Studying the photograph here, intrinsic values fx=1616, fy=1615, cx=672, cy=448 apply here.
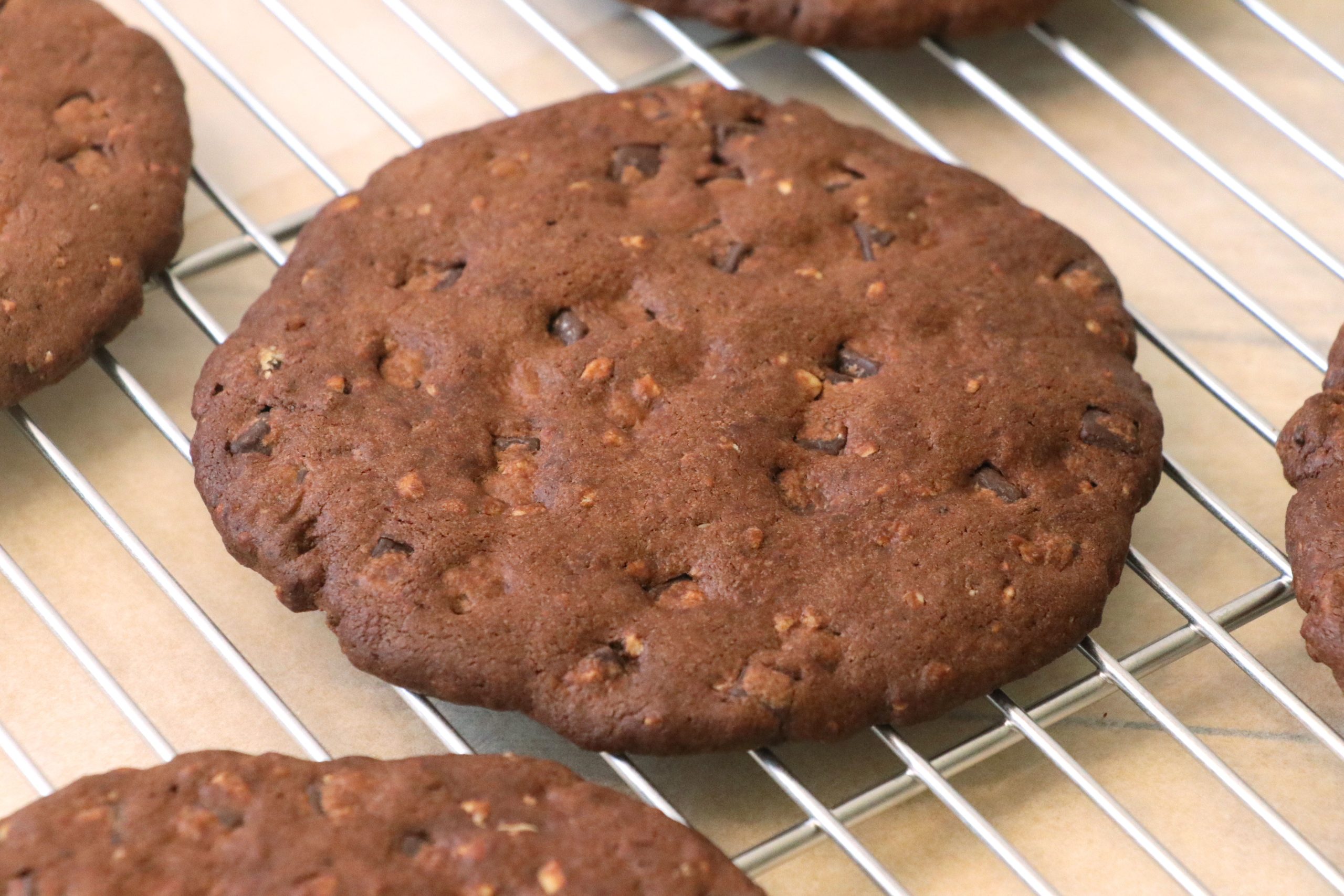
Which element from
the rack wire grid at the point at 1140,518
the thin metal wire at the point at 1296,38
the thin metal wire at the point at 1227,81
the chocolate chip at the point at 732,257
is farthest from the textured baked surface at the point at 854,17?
the chocolate chip at the point at 732,257

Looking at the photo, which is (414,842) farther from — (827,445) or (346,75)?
(346,75)

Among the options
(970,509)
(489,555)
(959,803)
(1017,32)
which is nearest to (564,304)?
(489,555)

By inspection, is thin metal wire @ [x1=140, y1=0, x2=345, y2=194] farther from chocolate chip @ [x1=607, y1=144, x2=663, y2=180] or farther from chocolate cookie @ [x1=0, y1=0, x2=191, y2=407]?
chocolate chip @ [x1=607, y1=144, x2=663, y2=180]

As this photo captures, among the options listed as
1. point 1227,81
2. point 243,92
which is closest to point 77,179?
point 243,92

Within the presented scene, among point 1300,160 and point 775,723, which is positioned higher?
point 1300,160

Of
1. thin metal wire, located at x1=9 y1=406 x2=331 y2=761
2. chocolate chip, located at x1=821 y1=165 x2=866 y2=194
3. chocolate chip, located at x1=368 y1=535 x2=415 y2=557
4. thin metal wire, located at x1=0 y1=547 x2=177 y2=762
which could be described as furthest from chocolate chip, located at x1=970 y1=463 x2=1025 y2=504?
thin metal wire, located at x1=0 y1=547 x2=177 y2=762

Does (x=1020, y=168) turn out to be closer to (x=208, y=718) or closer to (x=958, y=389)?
(x=958, y=389)
